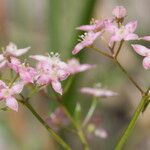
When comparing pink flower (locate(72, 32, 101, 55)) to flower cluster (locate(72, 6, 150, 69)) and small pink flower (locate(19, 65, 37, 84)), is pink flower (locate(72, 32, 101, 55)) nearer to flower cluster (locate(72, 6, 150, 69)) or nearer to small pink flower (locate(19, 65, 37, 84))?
flower cluster (locate(72, 6, 150, 69))

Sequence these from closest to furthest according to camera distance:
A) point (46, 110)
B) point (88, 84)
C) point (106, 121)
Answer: point (88, 84)
point (46, 110)
point (106, 121)

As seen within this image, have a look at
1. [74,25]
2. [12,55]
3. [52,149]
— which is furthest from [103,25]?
[52,149]

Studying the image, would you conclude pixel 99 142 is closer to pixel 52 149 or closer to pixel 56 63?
pixel 52 149

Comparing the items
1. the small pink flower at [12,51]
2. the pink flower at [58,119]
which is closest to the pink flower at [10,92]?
the small pink flower at [12,51]

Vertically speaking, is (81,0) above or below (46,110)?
above

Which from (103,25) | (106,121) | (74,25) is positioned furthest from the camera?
(106,121)

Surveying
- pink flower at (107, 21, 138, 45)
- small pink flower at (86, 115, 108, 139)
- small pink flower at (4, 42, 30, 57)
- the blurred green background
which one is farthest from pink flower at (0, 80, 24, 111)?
the blurred green background
